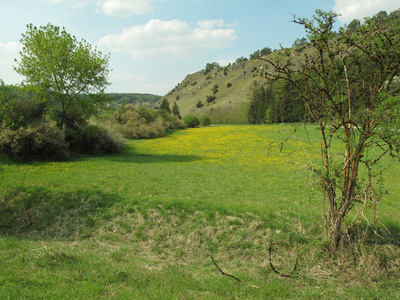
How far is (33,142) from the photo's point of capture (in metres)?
18.2

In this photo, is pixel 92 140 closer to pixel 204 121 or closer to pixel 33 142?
pixel 33 142

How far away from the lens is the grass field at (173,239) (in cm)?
552

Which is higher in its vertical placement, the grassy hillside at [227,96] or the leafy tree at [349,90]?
the grassy hillside at [227,96]

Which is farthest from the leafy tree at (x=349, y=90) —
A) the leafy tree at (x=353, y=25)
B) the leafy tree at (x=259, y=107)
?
the leafy tree at (x=259, y=107)

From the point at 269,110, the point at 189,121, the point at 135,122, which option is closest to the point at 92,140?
the point at 135,122

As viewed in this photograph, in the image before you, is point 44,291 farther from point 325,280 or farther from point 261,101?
point 261,101

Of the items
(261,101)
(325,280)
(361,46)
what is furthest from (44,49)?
(261,101)

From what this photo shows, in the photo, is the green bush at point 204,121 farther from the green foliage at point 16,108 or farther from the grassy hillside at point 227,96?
the green foliage at point 16,108

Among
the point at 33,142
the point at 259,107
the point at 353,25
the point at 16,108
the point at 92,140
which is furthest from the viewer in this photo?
the point at 259,107

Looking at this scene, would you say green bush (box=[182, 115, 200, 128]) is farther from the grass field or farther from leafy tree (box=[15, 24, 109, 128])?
the grass field

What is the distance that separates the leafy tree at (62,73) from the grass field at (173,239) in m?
7.77

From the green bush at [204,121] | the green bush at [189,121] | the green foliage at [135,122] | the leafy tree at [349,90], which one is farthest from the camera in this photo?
the green bush at [204,121]

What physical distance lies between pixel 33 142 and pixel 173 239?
15.1 m

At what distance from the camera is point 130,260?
22.9ft
